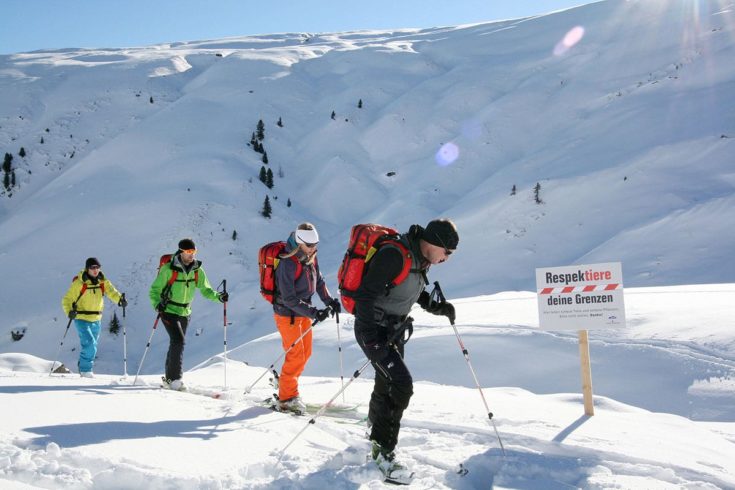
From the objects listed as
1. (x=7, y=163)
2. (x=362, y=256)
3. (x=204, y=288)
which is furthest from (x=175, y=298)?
(x=7, y=163)

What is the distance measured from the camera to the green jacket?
291 inches

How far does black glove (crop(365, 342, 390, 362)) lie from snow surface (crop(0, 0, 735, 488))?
87 cm

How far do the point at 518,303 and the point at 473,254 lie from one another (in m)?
13.7

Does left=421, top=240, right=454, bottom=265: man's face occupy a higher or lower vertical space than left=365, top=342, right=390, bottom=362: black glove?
higher

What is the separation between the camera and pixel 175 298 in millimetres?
7453

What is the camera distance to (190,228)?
106ft

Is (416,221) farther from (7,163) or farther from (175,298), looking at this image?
(7,163)

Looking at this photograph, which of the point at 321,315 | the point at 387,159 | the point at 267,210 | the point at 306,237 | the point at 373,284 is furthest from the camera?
the point at 387,159

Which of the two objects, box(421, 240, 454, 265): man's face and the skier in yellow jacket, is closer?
box(421, 240, 454, 265): man's face

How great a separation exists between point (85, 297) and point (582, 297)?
7.70 m

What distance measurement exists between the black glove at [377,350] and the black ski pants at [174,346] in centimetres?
398

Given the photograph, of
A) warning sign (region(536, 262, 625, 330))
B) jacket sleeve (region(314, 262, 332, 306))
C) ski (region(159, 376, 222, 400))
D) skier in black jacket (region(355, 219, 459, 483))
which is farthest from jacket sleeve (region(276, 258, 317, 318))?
warning sign (region(536, 262, 625, 330))

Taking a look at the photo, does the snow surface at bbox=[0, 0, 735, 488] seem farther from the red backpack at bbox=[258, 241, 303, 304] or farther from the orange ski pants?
the red backpack at bbox=[258, 241, 303, 304]

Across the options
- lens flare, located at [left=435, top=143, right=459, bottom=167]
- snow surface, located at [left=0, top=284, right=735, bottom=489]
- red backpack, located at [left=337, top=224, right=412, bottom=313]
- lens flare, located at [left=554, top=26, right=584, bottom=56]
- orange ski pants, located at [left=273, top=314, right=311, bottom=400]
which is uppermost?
lens flare, located at [left=554, top=26, right=584, bottom=56]
